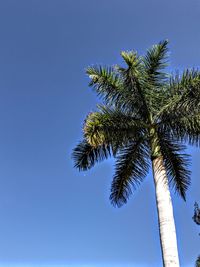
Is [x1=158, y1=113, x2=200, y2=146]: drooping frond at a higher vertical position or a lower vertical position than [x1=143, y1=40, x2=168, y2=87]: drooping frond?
lower

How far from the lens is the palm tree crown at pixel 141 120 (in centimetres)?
1549

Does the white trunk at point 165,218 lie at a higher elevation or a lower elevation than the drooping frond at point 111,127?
lower

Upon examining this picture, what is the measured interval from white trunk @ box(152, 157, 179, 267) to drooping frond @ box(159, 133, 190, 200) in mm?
1069

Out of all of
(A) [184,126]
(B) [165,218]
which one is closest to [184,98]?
(A) [184,126]

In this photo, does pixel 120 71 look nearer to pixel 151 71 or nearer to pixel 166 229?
pixel 151 71

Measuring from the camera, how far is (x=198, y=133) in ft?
52.4

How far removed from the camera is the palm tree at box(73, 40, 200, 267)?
50.2 ft

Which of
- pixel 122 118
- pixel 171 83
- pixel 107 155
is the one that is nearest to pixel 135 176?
pixel 107 155

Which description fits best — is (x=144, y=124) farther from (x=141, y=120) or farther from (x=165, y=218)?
(x=165, y=218)

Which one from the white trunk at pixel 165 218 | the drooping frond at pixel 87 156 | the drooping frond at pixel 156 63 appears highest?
the drooping frond at pixel 156 63

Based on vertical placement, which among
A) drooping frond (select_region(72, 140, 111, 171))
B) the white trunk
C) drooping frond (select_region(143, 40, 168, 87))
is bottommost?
the white trunk

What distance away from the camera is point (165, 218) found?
14.1 metres

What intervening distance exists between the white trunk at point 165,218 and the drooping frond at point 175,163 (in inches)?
42.1

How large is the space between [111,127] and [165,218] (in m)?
3.94
